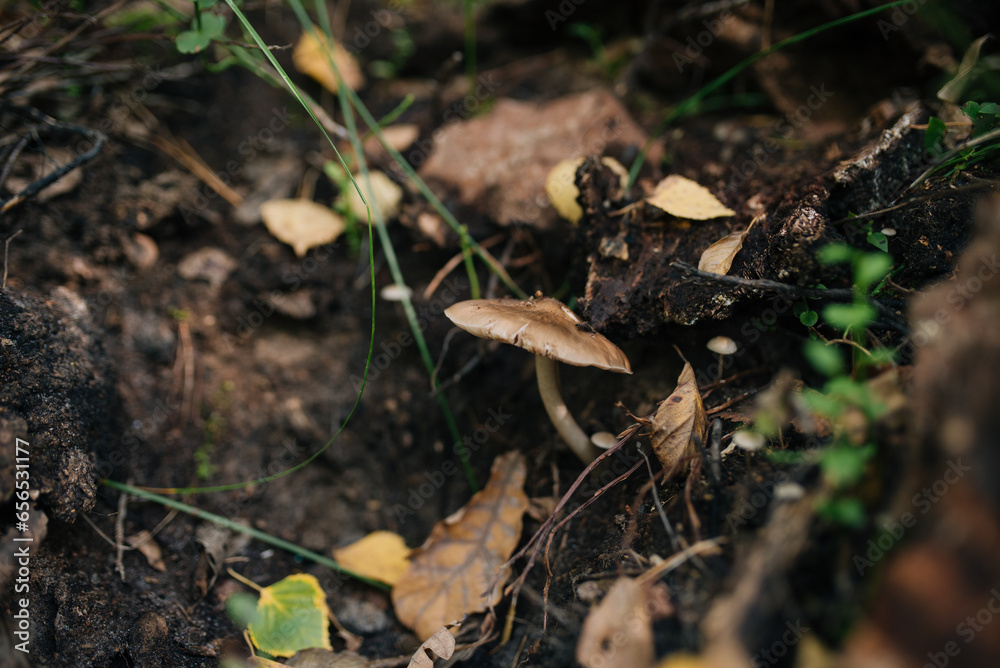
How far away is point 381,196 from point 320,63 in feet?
4.29

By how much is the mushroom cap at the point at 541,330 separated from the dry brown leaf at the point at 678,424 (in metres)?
0.22

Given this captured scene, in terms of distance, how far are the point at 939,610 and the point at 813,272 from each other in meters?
1.31

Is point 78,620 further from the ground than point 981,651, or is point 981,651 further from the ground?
point 981,651

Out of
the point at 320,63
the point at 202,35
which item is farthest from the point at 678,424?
the point at 320,63

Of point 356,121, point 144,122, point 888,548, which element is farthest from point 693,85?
point 144,122

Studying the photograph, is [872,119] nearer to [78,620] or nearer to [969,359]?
[969,359]

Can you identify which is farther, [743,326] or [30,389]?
[743,326]

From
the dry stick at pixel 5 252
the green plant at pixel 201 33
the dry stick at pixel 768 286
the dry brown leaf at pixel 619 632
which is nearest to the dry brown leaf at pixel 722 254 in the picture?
the dry stick at pixel 768 286

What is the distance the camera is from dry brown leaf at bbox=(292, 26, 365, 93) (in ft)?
12.1

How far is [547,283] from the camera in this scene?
9.43 ft

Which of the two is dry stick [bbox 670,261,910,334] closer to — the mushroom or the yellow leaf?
the mushroom

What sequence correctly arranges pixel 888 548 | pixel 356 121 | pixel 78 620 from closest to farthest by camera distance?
1. pixel 888 548
2. pixel 78 620
3. pixel 356 121

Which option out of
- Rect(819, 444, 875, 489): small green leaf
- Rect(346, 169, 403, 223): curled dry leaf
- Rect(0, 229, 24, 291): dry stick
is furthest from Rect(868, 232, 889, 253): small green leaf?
Rect(0, 229, 24, 291): dry stick

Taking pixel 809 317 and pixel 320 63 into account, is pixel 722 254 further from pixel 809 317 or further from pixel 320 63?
pixel 320 63
